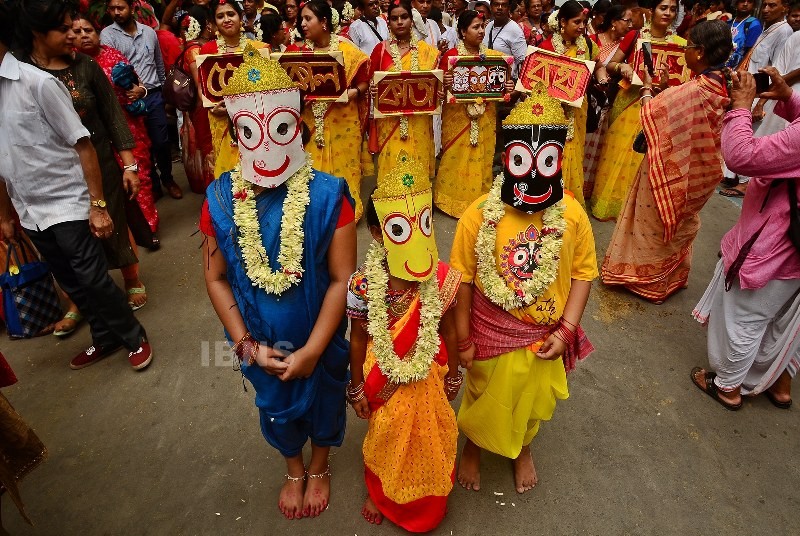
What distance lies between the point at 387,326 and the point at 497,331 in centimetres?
58

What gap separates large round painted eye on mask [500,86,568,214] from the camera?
1923 mm

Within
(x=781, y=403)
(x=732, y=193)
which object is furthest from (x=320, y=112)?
(x=732, y=193)

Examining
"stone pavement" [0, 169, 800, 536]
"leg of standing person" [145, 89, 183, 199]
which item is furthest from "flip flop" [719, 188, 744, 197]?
"leg of standing person" [145, 89, 183, 199]

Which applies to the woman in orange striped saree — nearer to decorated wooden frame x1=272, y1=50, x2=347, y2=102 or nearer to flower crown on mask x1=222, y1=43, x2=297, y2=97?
decorated wooden frame x1=272, y1=50, x2=347, y2=102

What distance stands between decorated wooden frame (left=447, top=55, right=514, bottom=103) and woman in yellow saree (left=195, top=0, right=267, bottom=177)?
186cm

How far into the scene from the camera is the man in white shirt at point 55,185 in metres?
2.70

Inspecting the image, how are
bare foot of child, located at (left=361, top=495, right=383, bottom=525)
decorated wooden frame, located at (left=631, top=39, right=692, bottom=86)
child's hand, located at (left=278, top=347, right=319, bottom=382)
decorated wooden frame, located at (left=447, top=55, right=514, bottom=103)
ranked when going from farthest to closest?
decorated wooden frame, located at (left=447, top=55, right=514, bottom=103), decorated wooden frame, located at (left=631, top=39, right=692, bottom=86), bare foot of child, located at (left=361, top=495, right=383, bottom=525), child's hand, located at (left=278, top=347, right=319, bottom=382)

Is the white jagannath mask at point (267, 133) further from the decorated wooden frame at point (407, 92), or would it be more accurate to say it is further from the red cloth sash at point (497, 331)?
the decorated wooden frame at point (407, 92)

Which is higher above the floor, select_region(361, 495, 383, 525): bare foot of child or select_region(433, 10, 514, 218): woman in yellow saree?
select_region(433, 10, 514, 218): woman in yellow saree

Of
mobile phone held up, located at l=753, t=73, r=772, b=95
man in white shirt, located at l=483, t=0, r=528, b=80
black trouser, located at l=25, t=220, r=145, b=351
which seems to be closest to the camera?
mobile phone held up, located at l=753, t=73, r=772, b=95

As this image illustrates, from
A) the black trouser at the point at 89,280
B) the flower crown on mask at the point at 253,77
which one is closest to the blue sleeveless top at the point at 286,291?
the flower crown on mask at the point at 253,77

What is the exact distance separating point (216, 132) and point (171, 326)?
6.79 ft

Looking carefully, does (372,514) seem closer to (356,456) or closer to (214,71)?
(356,456)

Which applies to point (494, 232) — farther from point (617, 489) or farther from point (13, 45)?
point (13, 45)
